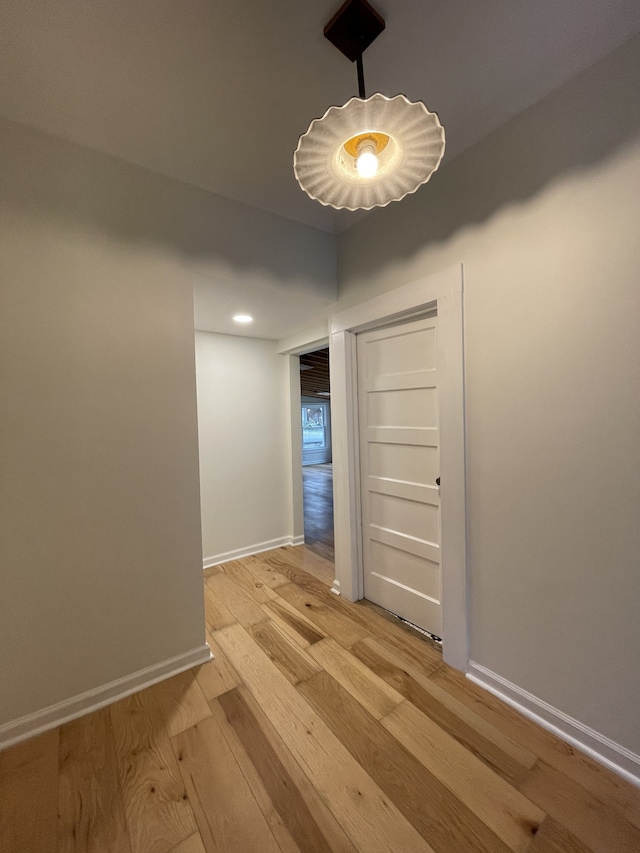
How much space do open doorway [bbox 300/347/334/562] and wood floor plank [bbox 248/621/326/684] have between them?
1.10 m

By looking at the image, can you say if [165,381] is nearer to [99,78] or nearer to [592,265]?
[99,78]

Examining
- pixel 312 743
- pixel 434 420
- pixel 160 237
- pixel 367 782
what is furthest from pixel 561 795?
pixel 160 237

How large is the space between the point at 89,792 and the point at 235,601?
3.93ft

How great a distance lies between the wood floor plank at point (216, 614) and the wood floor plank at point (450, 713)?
0.85 m

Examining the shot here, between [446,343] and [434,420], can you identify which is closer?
[446,343]

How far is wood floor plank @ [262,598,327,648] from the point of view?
1.93 metres

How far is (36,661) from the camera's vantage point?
1402 millimetres

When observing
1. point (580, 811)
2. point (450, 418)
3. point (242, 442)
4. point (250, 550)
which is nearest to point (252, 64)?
point (450, 418)

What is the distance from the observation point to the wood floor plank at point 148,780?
1.04 meters

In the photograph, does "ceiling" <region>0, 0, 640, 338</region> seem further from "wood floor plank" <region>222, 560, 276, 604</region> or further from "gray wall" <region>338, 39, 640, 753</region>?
"wood floor plank" <region>222, 560, 276, 604</region>

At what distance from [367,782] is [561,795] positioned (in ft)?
2.22

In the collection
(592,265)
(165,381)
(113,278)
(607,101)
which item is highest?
(607,101)

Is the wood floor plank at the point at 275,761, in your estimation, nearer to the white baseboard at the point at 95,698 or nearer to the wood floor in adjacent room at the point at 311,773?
the wood floor in adjacent room at the point at 311,773

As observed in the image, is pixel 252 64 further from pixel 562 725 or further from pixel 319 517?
pixel 319 517
